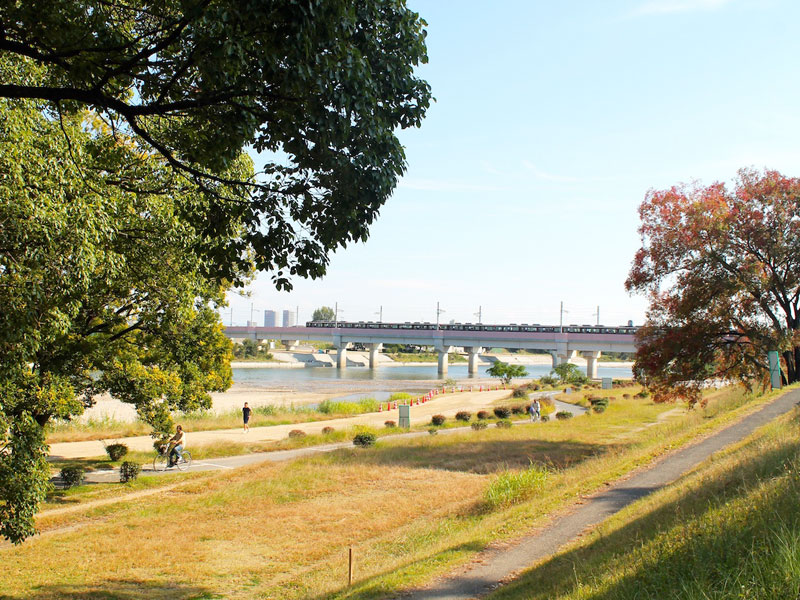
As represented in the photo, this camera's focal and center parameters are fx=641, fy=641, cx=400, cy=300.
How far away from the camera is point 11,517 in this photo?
9.62 meters

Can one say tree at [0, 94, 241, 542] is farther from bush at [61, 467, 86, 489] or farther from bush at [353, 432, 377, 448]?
bush at [353, 432, 377, 448]

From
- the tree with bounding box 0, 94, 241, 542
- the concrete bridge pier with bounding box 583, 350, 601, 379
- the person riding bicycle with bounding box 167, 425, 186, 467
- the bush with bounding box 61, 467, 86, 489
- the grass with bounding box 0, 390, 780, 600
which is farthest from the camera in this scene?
the concrete bridge pier with bounding box 583, 350, 601, 379

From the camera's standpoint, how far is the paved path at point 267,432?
85.7 feet

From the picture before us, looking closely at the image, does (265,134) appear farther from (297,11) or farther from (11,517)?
(11,517)

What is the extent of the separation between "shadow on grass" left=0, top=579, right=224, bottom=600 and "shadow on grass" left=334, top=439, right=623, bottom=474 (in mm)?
11217

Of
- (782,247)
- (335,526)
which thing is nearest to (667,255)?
(782,247)

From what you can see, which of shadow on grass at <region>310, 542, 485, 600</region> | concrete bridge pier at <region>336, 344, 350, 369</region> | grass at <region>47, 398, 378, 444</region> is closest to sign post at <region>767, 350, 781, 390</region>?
shadow on grass at <region>310, 542, 485, 600</region>

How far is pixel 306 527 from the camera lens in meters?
14.4

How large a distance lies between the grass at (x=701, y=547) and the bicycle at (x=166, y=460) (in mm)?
16860

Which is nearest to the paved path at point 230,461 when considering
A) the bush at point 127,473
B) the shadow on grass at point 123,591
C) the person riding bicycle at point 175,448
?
the person riding bicycle at point 175,448

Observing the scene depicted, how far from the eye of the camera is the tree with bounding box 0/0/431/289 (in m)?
5.67

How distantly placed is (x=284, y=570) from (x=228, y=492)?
7.12 meters

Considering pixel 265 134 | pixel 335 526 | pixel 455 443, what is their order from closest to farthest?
pixel 265 134 → pixel 335 526 → pixel 455 443

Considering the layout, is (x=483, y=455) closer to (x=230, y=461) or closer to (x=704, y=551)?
(x=230, y=461)
